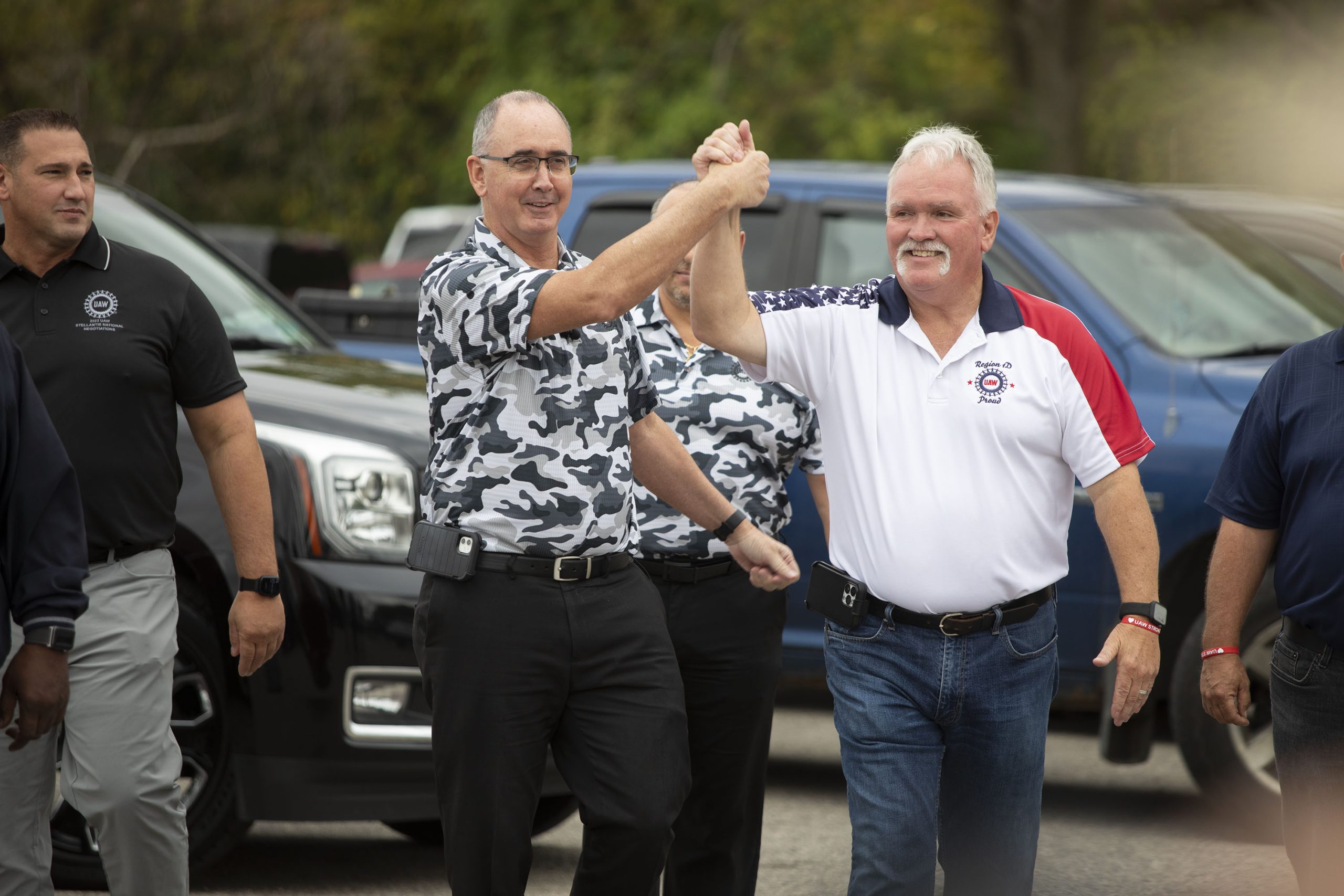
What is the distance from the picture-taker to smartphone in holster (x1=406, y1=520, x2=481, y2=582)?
146 inches

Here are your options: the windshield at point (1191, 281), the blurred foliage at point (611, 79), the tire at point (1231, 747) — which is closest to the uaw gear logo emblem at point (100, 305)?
the windshield at point (1191, 281)

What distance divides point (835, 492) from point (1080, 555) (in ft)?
7.64

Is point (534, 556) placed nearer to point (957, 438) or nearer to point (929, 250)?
point (957, 438)

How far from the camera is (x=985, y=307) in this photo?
3.89m

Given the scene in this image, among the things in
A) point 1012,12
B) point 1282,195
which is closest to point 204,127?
point 1012,12

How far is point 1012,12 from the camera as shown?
1903 cm

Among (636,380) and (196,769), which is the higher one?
(636,380)

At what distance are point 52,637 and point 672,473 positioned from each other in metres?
1.46

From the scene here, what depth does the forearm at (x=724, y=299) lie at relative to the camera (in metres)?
3.81

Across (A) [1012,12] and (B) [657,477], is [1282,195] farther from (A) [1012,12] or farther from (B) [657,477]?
(A) [1012,12]

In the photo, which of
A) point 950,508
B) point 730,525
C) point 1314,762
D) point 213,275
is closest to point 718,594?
point 730,525

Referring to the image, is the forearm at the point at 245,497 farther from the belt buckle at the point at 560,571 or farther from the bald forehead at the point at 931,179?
the bald forehead at the point at 931,179

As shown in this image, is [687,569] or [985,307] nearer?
[985,307]

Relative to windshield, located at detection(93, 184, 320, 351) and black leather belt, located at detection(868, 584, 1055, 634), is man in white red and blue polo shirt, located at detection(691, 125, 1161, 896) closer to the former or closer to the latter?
black leather belt, located at detection(868, 584, 1055, 634)
